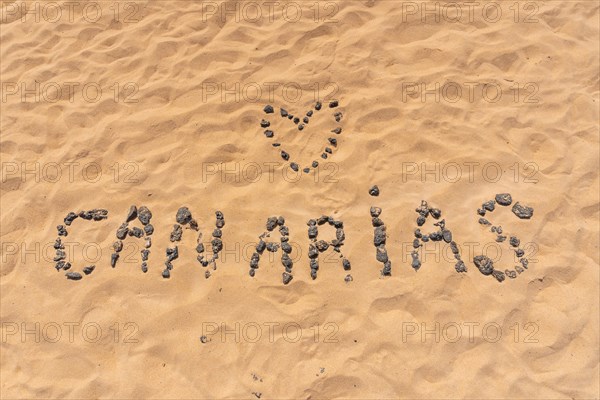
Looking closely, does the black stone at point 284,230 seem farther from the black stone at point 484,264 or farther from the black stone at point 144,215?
the black stone at point 484,264

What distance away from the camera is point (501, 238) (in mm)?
3906

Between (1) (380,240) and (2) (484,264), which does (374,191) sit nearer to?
(1) (380,240)

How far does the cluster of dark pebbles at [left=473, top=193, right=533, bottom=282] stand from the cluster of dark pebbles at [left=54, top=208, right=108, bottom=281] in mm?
3849

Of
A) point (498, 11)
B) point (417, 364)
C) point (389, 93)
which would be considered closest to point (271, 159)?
point (389, 93)

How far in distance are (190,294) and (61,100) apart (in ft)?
10.9

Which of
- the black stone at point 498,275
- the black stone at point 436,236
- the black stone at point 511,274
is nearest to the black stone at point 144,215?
the black stone at point 436,236

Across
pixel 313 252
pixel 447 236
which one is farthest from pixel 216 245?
pixel 447 236

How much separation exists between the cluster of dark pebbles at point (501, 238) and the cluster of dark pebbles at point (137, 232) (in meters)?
3.26

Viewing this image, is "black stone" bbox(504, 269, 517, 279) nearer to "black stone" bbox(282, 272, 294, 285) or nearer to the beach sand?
the beach sand

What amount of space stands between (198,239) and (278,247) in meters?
0.84

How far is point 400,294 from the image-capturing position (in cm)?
367

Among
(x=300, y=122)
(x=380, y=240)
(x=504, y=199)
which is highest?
(x=300, y=122)

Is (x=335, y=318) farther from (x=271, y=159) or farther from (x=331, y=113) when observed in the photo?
(x=331, y=113)

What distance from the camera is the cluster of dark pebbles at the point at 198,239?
3.92 metres
